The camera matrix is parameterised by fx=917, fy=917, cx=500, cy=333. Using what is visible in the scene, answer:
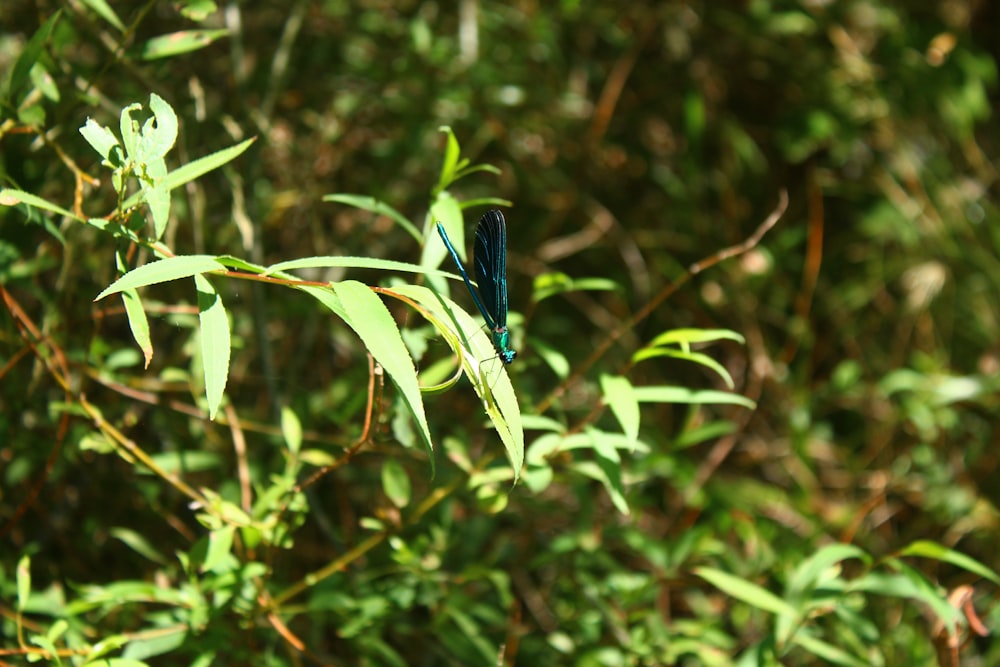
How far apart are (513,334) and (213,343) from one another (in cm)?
51

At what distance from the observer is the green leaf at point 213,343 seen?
679 mm

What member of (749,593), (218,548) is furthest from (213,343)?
(749,593)

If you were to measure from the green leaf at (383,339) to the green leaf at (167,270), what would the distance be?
86 mm

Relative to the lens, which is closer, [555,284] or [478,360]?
[478,360]

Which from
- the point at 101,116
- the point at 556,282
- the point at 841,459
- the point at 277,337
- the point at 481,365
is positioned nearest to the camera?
the point at 481,365

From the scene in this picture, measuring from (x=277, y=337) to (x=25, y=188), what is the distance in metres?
0.57

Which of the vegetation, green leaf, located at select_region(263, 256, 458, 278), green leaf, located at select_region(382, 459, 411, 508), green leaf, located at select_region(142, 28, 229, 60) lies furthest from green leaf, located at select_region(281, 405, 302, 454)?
green leaf, located at select_region(142, 28, 229, 60)

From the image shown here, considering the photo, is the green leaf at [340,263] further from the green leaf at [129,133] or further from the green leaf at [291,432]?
the green leaf at [291,432]

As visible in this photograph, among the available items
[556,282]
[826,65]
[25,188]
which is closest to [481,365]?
[556,282]

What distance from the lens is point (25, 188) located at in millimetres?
1084

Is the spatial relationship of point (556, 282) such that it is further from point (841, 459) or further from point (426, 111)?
point (841, 459)

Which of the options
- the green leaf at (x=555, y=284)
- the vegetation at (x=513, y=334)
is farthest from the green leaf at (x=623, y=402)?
the green leaf at (x=555, y=284)

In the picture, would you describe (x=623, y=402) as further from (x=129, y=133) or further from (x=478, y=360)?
(x=129, y=133)

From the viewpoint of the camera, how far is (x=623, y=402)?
0.93m
